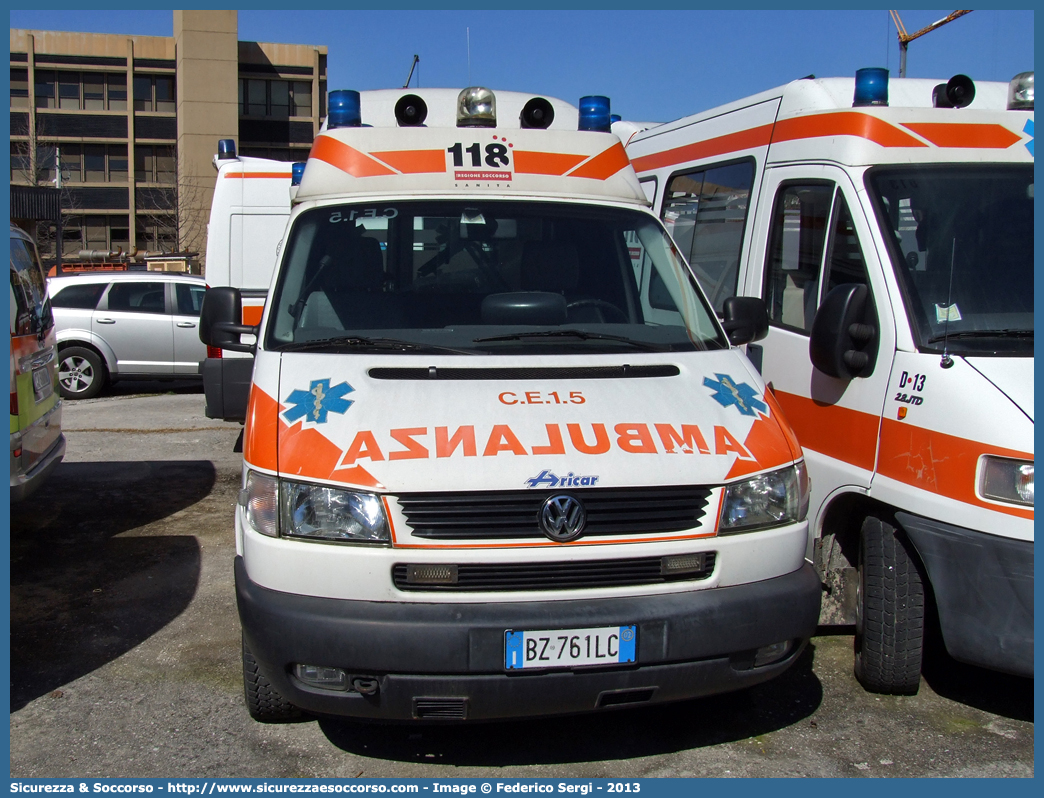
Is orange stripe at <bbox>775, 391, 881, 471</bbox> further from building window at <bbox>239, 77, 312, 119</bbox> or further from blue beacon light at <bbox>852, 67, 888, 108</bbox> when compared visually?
building window at <bbox>239, 77, 312, 119</bbox>

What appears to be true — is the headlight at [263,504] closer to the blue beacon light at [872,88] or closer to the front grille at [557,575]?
the front grille at [557,575]

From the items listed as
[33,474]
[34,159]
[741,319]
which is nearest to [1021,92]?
[741,319]

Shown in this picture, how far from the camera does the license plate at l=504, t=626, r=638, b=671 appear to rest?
3.18 m

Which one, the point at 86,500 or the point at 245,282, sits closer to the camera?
the point at 86,500

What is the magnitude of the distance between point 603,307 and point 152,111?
5943 centimetres

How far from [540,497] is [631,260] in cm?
185

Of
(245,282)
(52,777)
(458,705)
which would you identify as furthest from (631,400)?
(245,282)

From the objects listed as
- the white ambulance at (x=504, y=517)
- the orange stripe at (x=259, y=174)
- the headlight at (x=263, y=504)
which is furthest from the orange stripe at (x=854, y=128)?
the orange stripe at (x=259, y=174)

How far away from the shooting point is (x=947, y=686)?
172 inches

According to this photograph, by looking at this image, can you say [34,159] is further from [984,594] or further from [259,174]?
[984,594]

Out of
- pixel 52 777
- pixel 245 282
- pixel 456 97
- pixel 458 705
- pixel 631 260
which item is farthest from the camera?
pixel 245 282

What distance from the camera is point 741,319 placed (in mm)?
4551

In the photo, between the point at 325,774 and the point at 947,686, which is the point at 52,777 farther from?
the point at 947,686

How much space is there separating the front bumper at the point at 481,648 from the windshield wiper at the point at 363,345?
106cm
